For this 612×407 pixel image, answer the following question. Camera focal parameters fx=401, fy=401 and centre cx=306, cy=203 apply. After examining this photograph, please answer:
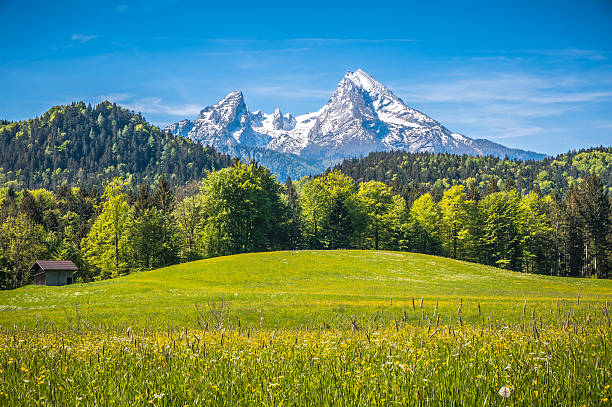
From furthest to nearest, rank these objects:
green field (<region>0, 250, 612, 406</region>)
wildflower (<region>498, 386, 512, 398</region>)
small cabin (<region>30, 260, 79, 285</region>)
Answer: small cabin (<region>30, 260, 79, 285</region>) < green field (<region>0, 250, 612, 406</region>) < wildflower (<region>498, 386, 512, 398</region>)

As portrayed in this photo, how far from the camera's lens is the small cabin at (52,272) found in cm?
6188

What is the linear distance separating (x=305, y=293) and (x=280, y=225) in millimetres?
57541

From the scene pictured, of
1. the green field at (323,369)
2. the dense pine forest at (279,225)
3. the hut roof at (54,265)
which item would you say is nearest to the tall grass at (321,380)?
the green field at (323,369)

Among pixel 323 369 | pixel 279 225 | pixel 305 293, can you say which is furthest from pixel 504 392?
pixel 279 225

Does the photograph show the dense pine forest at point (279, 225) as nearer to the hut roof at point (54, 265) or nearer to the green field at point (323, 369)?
the hut roof at point (54, 265)

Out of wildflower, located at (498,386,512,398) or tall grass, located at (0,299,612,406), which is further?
tall grass, located at (0,299,612,406)

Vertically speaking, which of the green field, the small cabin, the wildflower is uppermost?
the wildflower

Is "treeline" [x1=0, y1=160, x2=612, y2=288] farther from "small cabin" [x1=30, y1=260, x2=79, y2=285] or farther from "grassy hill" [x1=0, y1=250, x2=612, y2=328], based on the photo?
"grassy hill" [x1=0, y1=250, x2=612, y2=328]

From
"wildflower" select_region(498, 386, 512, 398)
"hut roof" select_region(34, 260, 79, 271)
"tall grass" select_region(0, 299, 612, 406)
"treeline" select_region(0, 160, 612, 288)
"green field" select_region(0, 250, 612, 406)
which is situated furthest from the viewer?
"treeline" select_region(0, 160, 612, 288)

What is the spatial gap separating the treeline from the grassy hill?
2406 centimetres

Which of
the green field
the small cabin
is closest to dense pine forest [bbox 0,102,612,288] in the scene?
the small cabin

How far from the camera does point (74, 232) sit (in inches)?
3674

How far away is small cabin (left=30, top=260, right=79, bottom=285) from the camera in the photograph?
203 feet

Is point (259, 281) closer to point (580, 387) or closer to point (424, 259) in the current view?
point (424, 259)
